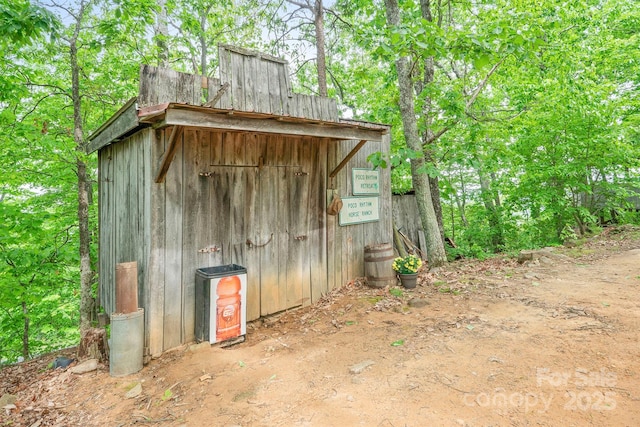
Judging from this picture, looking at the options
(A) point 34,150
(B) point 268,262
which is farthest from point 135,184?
(A) point 34,150

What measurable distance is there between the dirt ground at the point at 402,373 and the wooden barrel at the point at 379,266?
73cm

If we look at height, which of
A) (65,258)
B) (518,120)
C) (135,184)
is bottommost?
(65,258)

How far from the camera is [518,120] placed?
22.7 ft

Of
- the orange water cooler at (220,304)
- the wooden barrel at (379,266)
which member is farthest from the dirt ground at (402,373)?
the wooden barrel at (379,266)

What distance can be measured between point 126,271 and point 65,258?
3452 mm

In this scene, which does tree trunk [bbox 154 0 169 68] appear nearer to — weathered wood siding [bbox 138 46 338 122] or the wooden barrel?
weathered wood siding [bbox 138 46 338 122]

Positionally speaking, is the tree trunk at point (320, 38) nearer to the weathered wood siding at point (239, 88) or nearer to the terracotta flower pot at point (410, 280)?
the weathered wood siding at point (239, 88)

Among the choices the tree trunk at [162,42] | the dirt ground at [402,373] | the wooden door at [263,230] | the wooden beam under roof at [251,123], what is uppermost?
the tree trunk at [162,42]

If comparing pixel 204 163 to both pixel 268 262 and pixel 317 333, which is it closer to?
pixel 268 262

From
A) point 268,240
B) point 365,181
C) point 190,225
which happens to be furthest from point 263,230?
point 365,181

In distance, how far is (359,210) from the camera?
559 cm

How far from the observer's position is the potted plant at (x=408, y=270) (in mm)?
5180

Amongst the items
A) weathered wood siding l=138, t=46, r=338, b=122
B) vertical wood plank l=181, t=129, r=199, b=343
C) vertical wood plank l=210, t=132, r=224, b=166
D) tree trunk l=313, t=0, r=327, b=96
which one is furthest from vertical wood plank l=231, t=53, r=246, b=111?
tree trunk l=313, t=0, r=327, b=96

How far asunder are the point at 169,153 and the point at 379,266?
351cm
